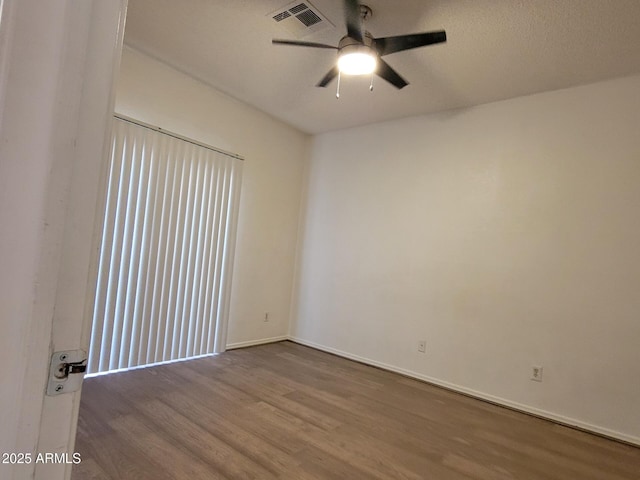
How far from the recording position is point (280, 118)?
4.39m

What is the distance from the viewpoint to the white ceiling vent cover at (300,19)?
2.33m

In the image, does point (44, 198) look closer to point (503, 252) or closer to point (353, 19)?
point (353, 19)

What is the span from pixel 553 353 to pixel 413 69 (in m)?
2.72

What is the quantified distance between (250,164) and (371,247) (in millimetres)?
1762

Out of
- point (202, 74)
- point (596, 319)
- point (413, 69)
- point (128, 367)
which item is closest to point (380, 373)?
point (596, 319)

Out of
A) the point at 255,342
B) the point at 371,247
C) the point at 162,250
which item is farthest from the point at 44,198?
the point at 255,342

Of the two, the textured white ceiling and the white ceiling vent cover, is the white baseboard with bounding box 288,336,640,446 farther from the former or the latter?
the white ceiling vent cover

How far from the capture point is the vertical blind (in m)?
2.98

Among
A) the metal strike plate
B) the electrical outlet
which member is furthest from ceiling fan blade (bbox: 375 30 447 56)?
the electrical outlet

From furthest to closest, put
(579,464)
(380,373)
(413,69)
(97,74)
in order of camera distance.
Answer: (380,373)
(413,69)
(579,464)
(97,74)

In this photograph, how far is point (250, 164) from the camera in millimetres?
4152

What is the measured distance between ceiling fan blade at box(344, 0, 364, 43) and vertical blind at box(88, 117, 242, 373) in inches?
80.6

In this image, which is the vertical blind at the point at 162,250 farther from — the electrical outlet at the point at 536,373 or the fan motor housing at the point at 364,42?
the electrical outlet at the point at 536,373

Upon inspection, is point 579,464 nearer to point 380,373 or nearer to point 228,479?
point 380,373
